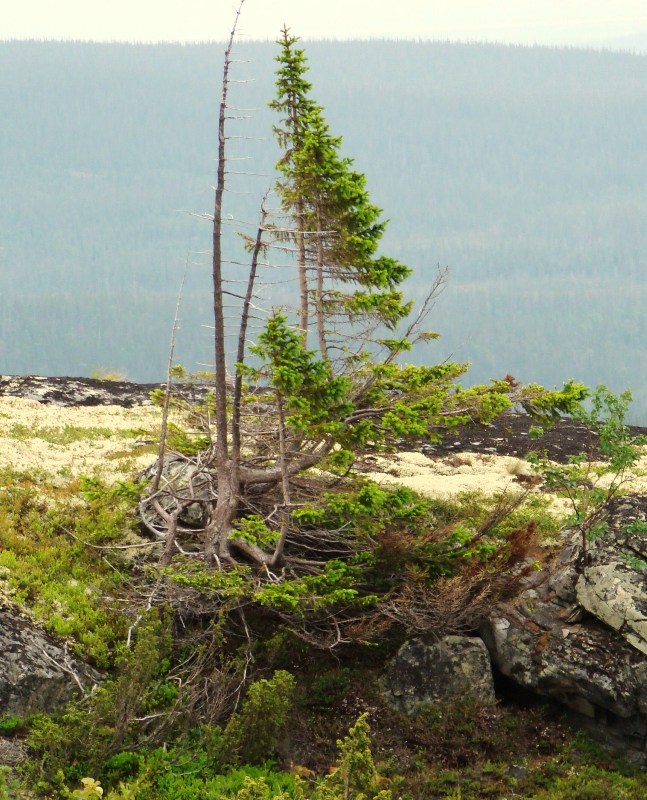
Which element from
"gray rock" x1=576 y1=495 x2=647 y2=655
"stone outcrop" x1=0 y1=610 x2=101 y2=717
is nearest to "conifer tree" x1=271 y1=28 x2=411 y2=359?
"gray rock" x1=576 y1=495 x2=647 y2=655

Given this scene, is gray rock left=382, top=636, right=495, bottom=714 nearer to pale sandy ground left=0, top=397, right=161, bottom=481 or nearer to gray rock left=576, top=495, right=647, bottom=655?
gray rock left=576, top=495, right=647, bottom=655

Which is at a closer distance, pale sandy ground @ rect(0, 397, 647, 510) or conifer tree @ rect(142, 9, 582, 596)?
conifer tree @ rect(142, 9, 582, 596)

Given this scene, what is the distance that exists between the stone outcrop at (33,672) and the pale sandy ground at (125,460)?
6.63 m

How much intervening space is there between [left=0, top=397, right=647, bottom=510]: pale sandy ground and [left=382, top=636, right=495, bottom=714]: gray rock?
5248mm

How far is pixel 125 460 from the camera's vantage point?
2750 cm

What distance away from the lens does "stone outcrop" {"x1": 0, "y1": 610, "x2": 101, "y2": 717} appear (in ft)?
53.5

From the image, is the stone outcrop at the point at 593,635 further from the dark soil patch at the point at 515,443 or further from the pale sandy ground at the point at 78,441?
the dark soil patch at the point at 515,443

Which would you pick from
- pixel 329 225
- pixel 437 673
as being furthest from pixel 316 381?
pixel 437 673

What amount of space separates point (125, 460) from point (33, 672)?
1126cm

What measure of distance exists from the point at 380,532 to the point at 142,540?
5.52 meters

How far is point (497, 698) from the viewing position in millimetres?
18906

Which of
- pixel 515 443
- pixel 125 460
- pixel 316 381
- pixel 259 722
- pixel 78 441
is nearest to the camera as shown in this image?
pixel 259 722

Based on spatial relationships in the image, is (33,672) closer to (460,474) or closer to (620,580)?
(620,580)

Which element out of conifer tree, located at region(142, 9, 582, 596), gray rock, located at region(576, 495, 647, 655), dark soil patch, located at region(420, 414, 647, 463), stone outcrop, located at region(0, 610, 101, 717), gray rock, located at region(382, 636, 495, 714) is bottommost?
dark soil patch, located at region(420, 414, 647, 463)
